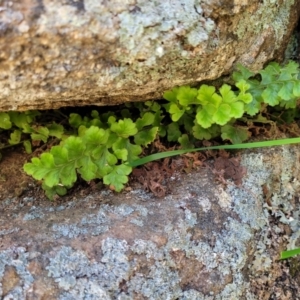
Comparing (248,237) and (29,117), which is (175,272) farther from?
(29,117)

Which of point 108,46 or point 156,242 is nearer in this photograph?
point 108,46

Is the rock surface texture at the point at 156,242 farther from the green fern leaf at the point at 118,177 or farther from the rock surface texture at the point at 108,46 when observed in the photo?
the rock surface texture at the point at 108,46

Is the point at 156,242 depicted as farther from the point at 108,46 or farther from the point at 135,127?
the point at 108,46

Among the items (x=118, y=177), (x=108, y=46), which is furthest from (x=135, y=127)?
(x=108, y=46)

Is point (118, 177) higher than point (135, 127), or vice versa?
point (135, 127)

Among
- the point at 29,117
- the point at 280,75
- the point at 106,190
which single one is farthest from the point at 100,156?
the point at 280,75

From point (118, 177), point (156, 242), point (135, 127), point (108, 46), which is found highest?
point (108, 46)
